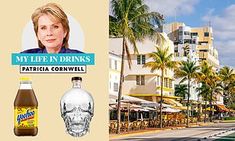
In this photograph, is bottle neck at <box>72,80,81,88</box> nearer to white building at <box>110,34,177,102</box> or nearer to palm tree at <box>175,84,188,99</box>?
white building at <box>110,34,177,102</box>

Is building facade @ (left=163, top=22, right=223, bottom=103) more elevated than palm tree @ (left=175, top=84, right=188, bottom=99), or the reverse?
building facade @ (left=163, top=22, right=223, bottom=103)

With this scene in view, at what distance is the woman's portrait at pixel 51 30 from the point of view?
411 centimetres

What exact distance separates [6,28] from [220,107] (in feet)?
311

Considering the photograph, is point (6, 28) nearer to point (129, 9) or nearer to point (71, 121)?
point (71, 121)

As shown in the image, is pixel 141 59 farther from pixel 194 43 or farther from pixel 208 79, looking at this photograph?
pixel 194 43

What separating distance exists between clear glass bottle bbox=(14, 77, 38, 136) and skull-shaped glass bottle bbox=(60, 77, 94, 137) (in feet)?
0.77

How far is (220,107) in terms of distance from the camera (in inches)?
3804

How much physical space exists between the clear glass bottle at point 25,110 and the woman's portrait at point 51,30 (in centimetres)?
30

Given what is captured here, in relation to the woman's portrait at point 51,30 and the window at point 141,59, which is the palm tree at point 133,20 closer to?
the window at point 141,59

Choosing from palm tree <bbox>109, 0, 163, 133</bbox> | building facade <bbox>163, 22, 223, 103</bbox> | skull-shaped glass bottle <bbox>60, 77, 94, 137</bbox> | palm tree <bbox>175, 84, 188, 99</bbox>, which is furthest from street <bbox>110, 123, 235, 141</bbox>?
building facade <bbox>163, 22, 223, 103</bbox>

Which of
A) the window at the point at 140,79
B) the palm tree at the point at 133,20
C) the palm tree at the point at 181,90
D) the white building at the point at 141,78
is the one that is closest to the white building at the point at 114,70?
the white building at the point at 141,78

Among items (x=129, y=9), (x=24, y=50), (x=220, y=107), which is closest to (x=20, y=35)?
(x=24, y=50)

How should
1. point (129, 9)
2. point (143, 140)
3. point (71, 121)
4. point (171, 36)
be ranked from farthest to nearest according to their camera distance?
point (171, 36) → point (129, 9) → point (143, 140) → point (71, 121)

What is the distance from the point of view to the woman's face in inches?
161
